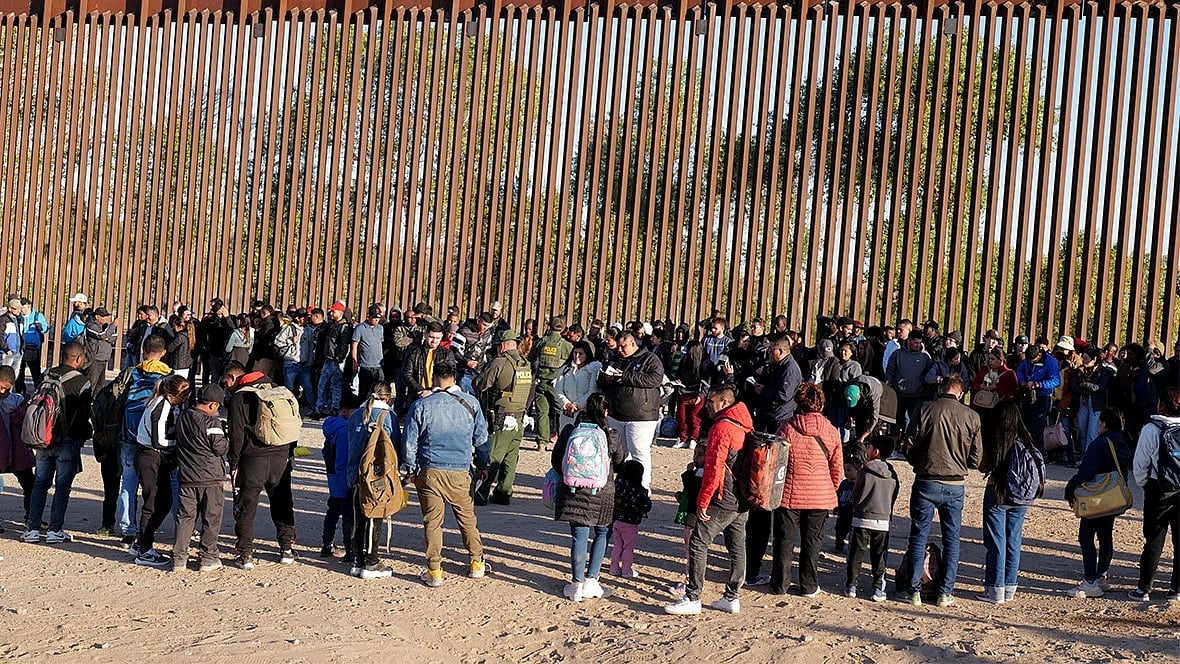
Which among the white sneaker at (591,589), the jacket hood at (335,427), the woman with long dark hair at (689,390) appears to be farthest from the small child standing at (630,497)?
the woman with long dark hair at (689,390)

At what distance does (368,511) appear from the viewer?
24.9 ft

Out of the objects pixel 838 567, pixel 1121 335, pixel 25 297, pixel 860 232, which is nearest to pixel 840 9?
pixel 860 232

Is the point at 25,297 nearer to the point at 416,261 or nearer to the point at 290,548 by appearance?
the point at 416,261

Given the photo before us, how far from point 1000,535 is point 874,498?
76 cm

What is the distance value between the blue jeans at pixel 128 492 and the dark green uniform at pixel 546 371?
524 cm

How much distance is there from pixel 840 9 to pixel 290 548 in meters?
12.0

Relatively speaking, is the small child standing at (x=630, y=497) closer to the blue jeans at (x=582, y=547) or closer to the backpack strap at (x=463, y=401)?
the blue jeans at (x=582, y=547)

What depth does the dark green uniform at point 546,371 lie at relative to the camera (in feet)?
43.3

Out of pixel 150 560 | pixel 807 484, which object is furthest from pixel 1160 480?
pixel 150 560

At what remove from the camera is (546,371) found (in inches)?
521

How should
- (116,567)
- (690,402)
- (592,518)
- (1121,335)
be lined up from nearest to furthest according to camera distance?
(592,518), (116,567), (690,402), (1121,335)

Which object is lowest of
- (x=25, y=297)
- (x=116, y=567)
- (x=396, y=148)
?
(x=116, y=567)

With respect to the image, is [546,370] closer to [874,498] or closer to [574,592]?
[574,592]

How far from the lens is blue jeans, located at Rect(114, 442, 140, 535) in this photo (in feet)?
27.6
